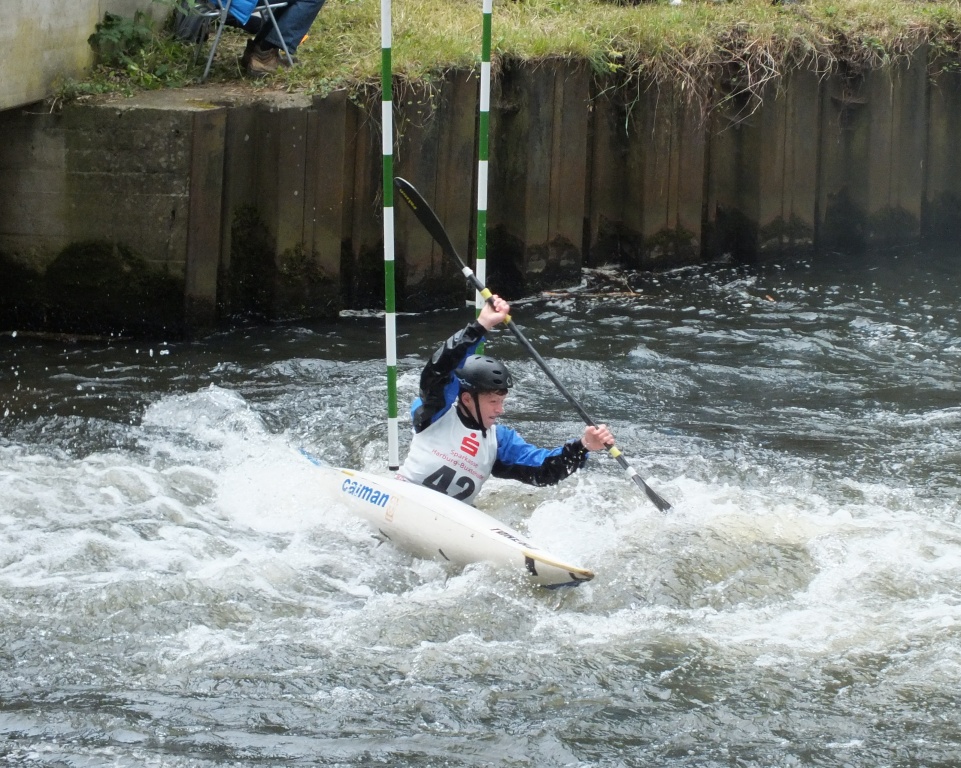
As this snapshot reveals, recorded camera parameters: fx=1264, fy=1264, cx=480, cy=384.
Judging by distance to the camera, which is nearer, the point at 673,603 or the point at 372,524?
the point at 673,603

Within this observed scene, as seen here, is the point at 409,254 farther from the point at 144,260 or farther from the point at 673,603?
the point at 673,603

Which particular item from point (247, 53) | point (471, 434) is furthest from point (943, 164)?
point (471, 434)

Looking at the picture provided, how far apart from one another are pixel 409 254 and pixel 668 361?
208 cm

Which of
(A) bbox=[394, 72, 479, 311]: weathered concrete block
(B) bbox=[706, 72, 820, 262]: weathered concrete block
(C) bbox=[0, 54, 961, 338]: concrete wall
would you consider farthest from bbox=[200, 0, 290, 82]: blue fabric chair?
(B) bbox=[706, 72, 820, 262]: weathered concrete block

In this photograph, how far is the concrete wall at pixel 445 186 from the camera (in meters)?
8.55

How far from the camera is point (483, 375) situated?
18.1 ft

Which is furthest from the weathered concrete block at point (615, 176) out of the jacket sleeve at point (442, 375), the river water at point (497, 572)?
the jacket sleeve at point (442, 375)

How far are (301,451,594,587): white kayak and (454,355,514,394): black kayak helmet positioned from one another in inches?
22.0

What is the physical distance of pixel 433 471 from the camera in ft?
19.3

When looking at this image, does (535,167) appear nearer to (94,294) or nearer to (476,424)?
(94,294)

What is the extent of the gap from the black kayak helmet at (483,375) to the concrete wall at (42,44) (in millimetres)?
4290

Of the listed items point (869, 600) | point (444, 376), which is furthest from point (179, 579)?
point (869, 600)

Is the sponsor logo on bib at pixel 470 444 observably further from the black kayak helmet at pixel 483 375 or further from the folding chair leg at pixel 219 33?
the folding chair leg at pixel 219 33

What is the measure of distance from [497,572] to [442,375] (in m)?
0.90
